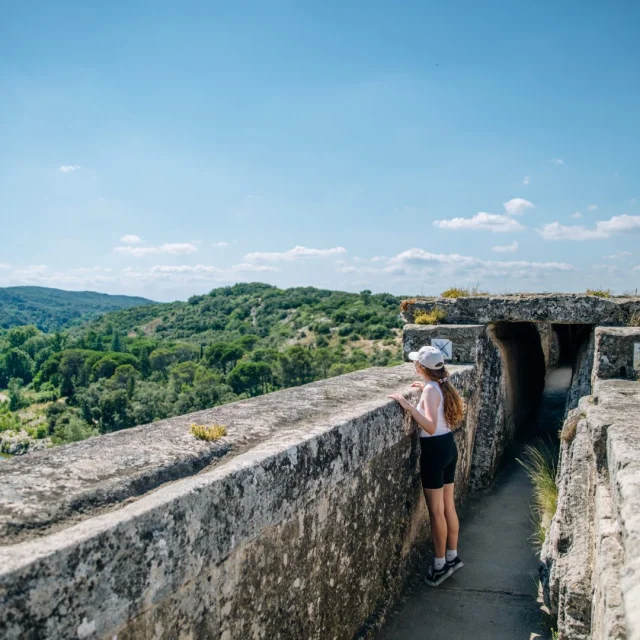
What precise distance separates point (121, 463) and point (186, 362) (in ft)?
215

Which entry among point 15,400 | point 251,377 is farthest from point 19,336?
point 251,377

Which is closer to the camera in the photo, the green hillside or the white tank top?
the white tank top

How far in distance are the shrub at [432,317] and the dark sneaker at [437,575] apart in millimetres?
3160

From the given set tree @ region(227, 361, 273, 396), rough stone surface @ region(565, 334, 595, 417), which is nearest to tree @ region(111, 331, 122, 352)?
tree @ region(227, 361, 273, 396)

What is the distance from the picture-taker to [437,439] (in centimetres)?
406

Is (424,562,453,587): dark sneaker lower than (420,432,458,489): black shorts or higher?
lower

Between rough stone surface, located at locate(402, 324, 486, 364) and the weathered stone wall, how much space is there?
236 centimetres

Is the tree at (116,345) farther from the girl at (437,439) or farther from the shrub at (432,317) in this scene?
the girl at (437,439)

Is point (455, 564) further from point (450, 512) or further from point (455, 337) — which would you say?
point (455, 337)

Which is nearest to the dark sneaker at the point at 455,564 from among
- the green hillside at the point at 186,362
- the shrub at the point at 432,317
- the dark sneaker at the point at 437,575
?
the dark sneaker at the point at 437,575

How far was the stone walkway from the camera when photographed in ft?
12.2

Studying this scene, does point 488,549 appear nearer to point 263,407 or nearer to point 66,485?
point 263,407

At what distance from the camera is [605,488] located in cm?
292

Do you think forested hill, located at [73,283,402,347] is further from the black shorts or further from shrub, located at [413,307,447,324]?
the black shorts
